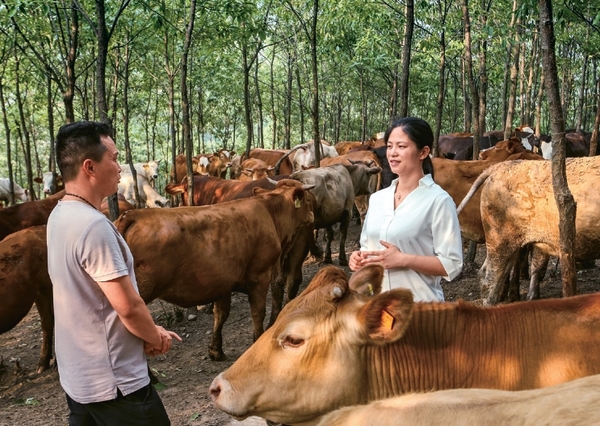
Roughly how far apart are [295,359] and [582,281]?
7.59 meters

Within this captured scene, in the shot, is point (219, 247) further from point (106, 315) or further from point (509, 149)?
point (509, 149)

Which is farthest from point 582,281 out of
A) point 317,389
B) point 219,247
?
point 317,389

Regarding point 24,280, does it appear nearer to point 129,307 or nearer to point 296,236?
point 296,236

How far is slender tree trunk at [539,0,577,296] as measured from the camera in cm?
443

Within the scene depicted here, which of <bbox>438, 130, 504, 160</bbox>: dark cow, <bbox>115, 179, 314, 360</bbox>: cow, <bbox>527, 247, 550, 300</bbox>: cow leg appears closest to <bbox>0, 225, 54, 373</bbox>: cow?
<bbox>115, 179, 314, 360</bbox>: cow

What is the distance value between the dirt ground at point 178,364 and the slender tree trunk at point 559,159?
290 centimetres

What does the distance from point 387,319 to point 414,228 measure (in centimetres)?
86

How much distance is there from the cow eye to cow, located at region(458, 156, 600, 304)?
179 inches

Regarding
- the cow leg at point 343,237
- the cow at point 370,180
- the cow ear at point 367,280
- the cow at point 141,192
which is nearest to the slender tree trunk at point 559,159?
the cow ear at point 367,280

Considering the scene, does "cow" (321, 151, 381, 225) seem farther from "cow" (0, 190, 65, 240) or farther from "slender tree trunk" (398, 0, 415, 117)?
"cow" (0, 190, 65, 240)

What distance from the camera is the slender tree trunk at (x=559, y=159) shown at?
174 inches

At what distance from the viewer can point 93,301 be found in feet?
8.39

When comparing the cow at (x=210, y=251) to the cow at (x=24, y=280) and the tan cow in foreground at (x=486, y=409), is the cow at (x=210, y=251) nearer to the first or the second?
the cow at (x=24, y=280)

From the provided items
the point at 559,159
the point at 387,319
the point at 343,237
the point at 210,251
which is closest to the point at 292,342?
the point at 387,319
